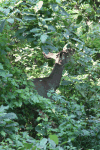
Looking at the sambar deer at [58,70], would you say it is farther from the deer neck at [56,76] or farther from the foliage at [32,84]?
the foliage at [32,84]

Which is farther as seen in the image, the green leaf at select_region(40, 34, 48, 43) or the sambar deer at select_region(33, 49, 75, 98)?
the sambar deer at select_region(33, 49, 75, 98)

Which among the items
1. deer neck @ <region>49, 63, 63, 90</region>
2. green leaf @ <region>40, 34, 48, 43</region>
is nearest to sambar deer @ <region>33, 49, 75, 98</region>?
deer neck @ <region>49, 63, 63, 90</region>

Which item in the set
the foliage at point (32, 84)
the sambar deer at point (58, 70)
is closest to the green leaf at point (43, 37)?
the foliage at point (32, 84)

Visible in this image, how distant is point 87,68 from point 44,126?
Answer: 2.63 meters

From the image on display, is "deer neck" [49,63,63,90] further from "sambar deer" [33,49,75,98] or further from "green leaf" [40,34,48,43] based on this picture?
"green leaf" [40,34,48,43]

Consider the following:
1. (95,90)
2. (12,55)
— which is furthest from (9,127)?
(95,90)

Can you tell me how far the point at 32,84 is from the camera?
4129 mm

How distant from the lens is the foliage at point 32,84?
2295mm

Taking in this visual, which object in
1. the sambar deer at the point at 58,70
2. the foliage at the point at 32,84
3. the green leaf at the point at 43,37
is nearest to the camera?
the green leaf at the point at 43,37

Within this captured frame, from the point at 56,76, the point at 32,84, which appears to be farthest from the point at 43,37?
the point at 56,76

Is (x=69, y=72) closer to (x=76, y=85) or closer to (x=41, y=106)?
(x=76, y=85)

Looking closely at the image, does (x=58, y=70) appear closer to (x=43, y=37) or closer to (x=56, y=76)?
(x=56, y=76)

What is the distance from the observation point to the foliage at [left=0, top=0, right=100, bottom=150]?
2.29 metres

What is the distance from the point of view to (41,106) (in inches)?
150
